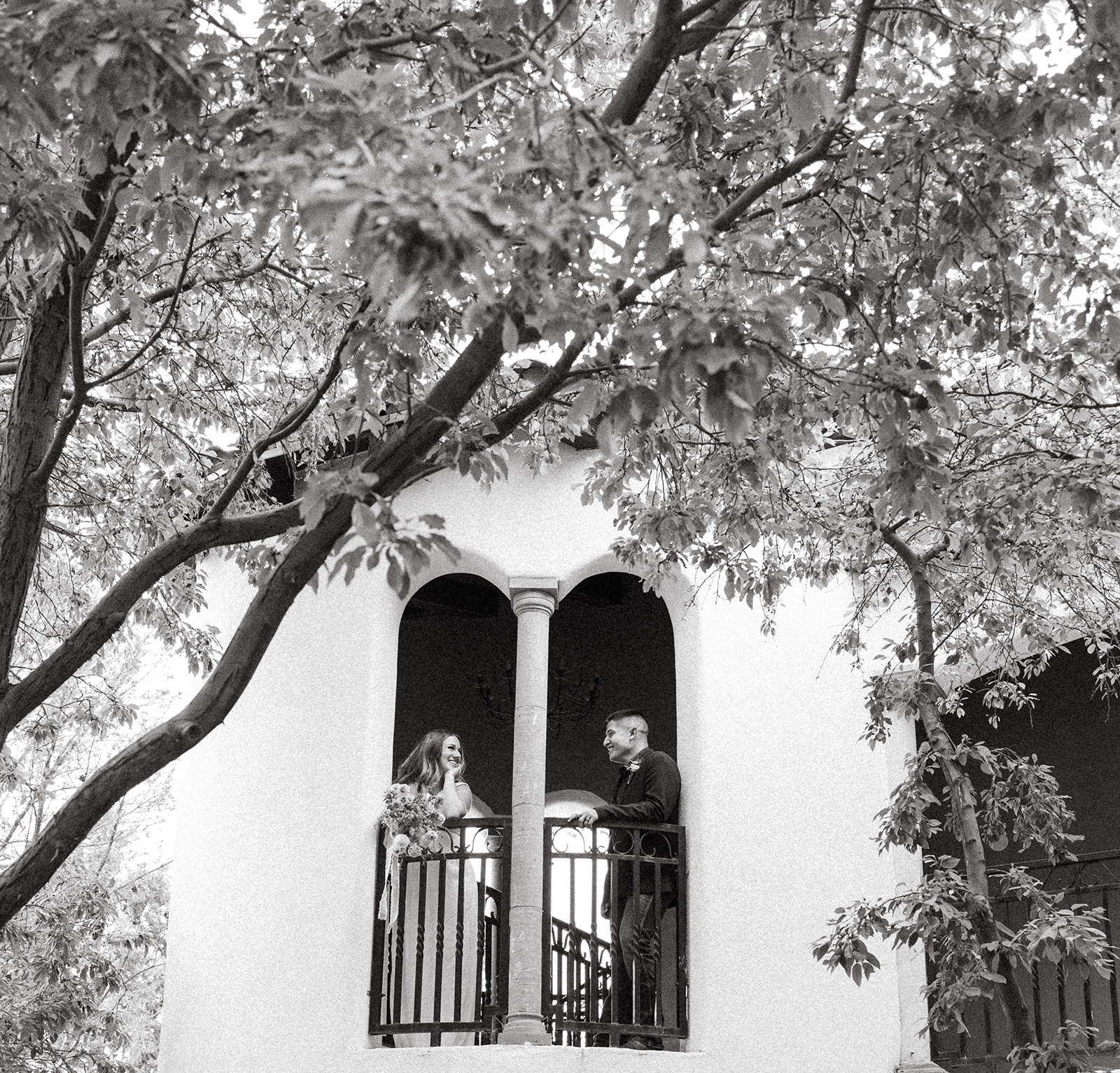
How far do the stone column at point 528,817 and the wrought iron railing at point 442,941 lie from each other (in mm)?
227

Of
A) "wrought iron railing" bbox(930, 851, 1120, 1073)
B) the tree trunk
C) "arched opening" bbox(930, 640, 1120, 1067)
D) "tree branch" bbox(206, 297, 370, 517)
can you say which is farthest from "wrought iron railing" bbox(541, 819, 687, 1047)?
"tree branch" bbox(206, 297, 370, 517)

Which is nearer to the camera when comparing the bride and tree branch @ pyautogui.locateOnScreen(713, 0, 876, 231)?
tree branch @ pyautogui.locateOnScreen(713, 0, 876, 231)

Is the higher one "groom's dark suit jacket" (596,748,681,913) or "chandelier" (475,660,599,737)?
"chandelier" (475,660,599,737)

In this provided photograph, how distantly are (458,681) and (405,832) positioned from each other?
464 cm

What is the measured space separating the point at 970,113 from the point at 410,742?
9.49 meters

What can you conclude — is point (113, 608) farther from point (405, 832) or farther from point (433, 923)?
point (433, 923)

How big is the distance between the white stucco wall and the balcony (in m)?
0.17

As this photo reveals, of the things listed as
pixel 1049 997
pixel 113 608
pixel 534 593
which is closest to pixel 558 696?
pixel 534 593

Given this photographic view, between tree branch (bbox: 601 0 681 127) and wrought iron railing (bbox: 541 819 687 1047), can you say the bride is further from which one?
tree branch (bbox: 601 0 681 127)

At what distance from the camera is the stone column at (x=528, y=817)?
9.06m

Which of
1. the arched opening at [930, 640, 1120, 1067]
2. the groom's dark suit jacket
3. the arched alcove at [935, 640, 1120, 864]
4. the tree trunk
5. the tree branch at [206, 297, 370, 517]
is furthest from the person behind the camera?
the arched alcove at [935, 640, 1120, 864]

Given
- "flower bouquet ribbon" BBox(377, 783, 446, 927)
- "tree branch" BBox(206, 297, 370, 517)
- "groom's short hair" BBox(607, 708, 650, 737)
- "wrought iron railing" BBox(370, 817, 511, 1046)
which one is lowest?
"wrought iron railing" BBox(370, 817, 511, 1046)

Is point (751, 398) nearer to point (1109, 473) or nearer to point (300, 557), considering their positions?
point (300, 557)

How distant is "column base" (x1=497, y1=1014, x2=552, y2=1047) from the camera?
8.95 metres
